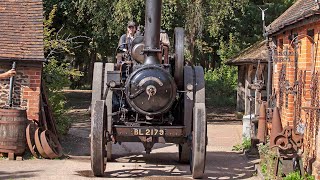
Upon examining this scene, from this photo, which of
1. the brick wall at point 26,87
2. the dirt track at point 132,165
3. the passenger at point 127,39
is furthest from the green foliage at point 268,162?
the brick wall at point 26,87

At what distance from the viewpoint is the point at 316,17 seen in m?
9.15

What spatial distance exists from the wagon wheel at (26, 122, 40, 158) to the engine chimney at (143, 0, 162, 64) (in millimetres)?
3460

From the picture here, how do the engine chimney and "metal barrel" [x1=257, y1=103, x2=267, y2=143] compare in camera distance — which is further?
"metal barrel" [x1=257, y1=103, x2=267, y2=143]

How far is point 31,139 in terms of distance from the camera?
Answer: 11.9 m

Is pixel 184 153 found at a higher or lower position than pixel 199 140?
lower

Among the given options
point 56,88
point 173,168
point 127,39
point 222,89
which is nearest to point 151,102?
point 127,39

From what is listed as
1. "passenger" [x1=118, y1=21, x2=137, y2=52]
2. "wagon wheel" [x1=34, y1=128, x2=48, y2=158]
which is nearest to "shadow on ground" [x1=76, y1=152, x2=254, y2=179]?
"wagon wheel" [x1=34, y1=128, x2=48, y2=158]

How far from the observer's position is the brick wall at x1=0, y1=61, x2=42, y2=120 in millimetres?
12250

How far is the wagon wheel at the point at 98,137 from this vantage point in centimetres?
940

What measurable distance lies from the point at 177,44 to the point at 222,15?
429 inches

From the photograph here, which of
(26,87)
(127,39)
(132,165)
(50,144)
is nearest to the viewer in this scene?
(127,39)

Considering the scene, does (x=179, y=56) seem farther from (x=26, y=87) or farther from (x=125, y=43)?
(x=26, y=87)

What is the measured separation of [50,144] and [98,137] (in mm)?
2990

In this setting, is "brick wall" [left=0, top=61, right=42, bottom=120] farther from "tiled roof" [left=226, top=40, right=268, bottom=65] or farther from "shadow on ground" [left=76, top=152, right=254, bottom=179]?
"tiled roof" [left=226, top=40, right=268, bottom=65]
